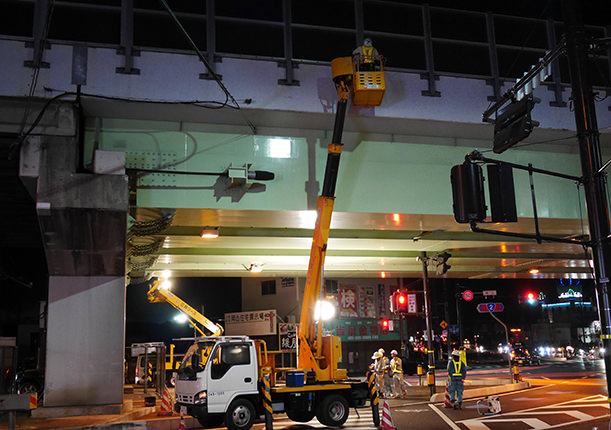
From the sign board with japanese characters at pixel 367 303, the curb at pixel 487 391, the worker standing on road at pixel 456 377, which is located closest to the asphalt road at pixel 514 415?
the worker standing on road at pixel 456 377

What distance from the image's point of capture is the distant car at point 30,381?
22.3 meters

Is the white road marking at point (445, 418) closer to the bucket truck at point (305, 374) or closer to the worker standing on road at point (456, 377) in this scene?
the worker standing on road at point (456, 377)

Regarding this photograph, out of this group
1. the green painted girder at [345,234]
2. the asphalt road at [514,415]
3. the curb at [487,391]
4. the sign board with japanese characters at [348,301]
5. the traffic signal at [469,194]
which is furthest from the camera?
the sign board with japanese characters at [348,301]

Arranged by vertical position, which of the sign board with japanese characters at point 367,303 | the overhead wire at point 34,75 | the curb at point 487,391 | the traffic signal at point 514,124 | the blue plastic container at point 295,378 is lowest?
the curb at point 487,391

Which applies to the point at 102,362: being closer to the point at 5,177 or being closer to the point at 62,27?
the point at 5,177

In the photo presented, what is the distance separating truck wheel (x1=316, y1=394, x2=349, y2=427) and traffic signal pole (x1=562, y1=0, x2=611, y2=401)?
7.55 meters

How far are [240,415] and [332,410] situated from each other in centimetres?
229

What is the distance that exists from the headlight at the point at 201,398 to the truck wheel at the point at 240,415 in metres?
0.61

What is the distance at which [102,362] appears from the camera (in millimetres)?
14508

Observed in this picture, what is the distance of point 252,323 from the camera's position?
35219 mm

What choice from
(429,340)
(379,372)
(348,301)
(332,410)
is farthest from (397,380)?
(348,301)

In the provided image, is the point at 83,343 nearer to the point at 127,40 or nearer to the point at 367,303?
the point at 127,40

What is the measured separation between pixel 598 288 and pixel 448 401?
1137cm

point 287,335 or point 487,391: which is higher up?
point 287,335
